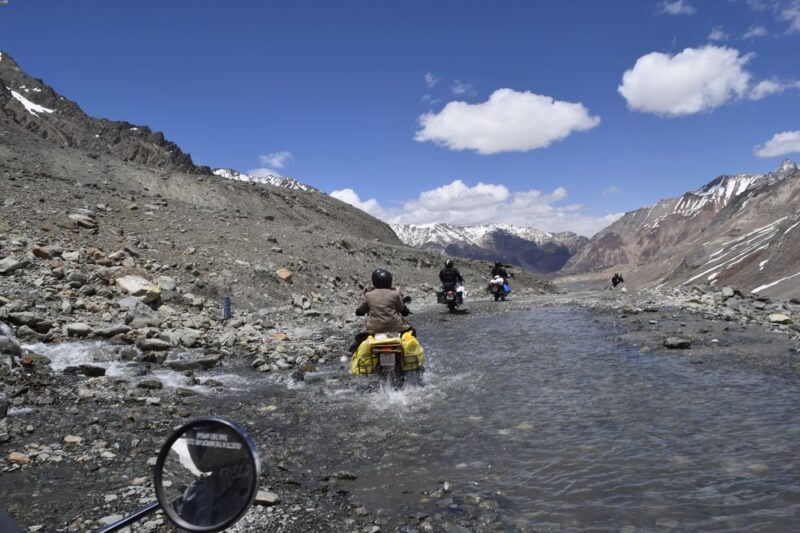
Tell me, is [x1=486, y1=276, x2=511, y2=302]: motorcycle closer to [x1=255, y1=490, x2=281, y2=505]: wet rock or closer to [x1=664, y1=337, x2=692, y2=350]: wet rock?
[x1=664, y1=337, x2=692, y2=350]: wet rock

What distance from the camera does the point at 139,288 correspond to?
16.4m

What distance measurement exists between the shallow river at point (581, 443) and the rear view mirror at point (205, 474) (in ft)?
10.5

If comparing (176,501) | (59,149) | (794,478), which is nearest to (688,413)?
(794,478)

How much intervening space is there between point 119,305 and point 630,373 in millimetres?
13998

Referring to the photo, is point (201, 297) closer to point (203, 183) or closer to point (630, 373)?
point (630, 373)

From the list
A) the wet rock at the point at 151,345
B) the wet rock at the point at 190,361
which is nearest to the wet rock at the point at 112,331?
the wet rock at the point at 151,345

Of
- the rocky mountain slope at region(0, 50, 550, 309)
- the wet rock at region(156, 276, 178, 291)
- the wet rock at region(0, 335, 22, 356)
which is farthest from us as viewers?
the rocky mountain slope at region(0, 50, 550, 309)

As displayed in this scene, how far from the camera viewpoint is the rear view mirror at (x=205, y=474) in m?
2.45

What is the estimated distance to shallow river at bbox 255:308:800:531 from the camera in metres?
5.18

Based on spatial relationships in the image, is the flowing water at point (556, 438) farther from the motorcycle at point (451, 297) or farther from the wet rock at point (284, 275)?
the wet rock at point (284, 275)

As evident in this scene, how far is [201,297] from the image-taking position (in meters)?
19.5

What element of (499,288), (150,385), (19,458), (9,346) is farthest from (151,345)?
(499,288)

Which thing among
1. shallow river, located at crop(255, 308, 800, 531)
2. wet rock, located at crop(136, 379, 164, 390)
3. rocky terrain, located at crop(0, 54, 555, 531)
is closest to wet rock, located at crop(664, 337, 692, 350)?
shallow river, located at crop(255, 308, 800, 531)

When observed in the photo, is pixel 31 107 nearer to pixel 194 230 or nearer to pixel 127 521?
pixel 194 230
